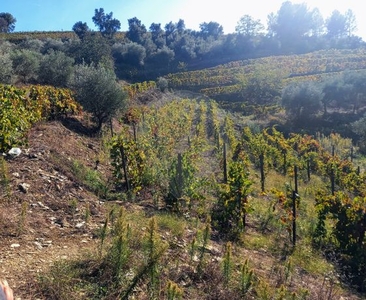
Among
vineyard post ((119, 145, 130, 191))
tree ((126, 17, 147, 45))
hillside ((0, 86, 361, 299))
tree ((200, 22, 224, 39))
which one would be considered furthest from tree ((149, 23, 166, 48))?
hillside ((0, 86, 361, 299))

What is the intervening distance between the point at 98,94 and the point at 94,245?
34.5 ft

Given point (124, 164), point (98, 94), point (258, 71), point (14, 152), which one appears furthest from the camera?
point (258, 71)

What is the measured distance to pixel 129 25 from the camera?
69250 millimetres

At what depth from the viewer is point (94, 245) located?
4.50m

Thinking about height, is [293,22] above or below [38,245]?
above

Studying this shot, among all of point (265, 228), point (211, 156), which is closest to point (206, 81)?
point (211, 156)

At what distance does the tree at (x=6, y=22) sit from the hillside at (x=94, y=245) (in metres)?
71.7

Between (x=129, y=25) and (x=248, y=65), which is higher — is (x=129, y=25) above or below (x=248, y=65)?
above

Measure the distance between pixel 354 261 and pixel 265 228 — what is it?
1.91m

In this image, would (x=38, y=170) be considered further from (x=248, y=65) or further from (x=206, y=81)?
(x=248, y=65)

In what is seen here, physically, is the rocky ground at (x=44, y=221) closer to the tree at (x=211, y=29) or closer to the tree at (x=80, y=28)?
the tree at (x=80, y=28)

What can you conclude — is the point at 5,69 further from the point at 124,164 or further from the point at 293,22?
the point at 293,22

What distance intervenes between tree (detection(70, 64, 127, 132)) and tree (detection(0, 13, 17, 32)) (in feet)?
214

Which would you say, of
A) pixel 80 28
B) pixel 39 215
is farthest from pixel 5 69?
pixel 80 28
